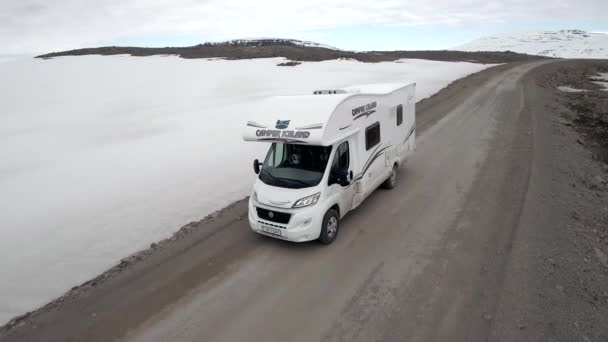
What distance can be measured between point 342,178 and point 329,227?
1.12 meters

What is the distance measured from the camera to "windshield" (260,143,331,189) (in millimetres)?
8117

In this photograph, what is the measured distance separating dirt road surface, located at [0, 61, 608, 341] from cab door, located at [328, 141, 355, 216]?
0.74 meters

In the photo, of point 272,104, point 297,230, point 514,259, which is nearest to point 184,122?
point 272,104

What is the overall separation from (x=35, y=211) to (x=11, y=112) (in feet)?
90.4

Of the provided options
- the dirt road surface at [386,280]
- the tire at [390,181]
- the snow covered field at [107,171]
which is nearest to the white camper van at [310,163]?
the dirt road surface at [386,280]

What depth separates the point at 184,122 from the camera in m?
23.6

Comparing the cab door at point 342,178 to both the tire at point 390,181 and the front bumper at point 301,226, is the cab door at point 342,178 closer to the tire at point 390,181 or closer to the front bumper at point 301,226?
the front bumper at point 301,226

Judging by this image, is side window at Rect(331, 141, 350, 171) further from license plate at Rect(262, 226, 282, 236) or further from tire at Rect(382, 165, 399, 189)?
tire at Rect(382, 165, 399, 189)

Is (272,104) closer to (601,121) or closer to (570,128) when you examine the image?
(570,128)

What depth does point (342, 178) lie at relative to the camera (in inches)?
324

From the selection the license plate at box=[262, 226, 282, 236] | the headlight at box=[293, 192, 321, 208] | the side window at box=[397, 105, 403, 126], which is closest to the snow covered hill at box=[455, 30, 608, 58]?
the side window at box=[397, 105, 403, 126]

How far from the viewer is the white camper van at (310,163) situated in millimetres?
7820

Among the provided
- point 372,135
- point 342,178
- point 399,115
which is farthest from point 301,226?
point 399,115

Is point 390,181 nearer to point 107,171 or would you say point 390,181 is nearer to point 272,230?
point 272,230
